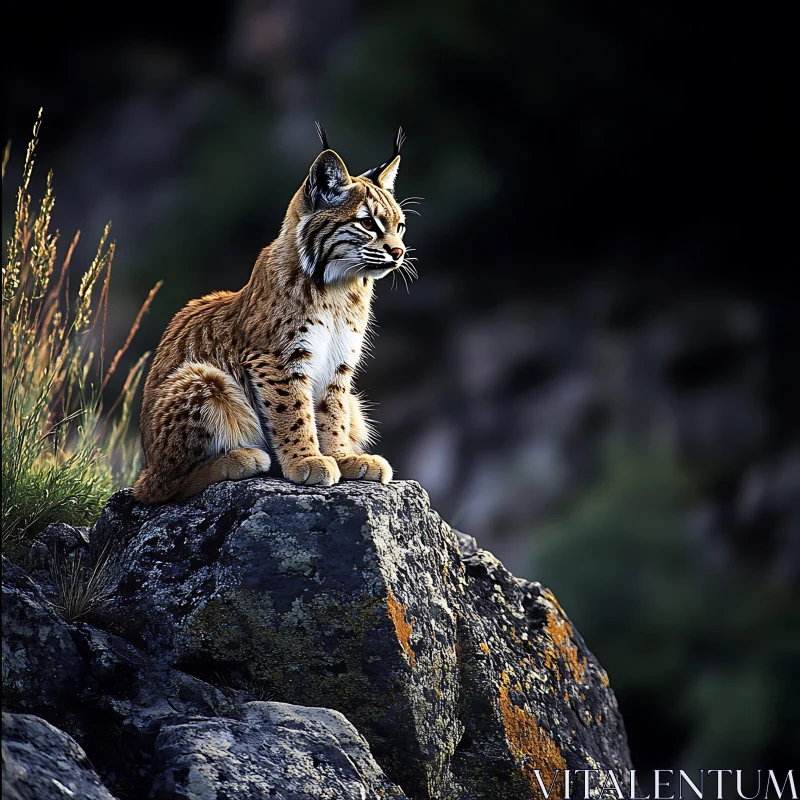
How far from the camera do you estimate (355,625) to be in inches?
161

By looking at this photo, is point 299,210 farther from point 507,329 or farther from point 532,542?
point 507,329

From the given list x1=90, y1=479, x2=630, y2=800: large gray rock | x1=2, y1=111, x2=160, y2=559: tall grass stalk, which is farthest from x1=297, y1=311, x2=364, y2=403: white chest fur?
x1=2, y1=111, x2=160, y2=559: tall grass stalk

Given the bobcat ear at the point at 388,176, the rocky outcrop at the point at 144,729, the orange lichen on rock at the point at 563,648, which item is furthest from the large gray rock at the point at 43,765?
the bobcat ear at the point at 388,176

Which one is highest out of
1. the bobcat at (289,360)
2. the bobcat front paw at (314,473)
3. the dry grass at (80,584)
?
the bobcat at (289,360)

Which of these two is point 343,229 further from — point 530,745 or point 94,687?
point 530,745

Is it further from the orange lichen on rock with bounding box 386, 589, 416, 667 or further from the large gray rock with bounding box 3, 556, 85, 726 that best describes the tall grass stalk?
the orange lichen on rock with bounding box 386, 589, 416, 667

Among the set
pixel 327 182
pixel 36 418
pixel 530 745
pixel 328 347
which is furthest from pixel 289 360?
pixel 530 745

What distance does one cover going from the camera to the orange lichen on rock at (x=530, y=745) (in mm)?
4402

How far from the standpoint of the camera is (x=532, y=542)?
1546 centimetres

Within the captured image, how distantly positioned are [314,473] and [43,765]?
5.05 feet

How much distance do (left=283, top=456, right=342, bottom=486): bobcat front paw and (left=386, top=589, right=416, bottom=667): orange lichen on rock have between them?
584 mm

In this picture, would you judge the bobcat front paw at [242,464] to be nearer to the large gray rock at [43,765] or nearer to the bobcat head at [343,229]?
the bobcat head at [343,229]

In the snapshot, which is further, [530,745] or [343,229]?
Answer: [343,229]

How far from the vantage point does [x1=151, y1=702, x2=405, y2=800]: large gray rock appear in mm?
3549
